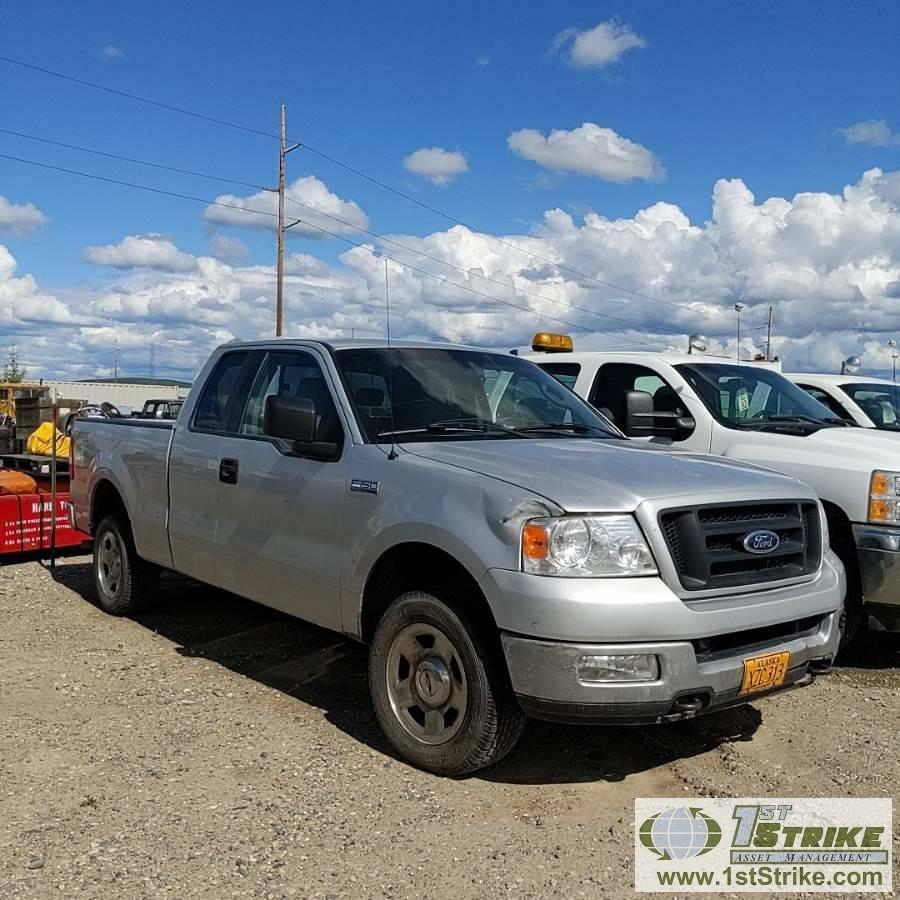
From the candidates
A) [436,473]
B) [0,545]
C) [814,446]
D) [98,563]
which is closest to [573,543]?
[436,473]

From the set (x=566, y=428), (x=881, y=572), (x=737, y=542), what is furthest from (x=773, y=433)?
(x=737, y=542)

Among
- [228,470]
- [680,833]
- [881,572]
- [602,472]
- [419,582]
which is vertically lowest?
[680,833]

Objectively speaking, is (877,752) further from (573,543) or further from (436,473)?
(436,473)

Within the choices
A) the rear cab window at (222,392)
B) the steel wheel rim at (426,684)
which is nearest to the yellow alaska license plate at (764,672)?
the steel wheel rim at (426,684)

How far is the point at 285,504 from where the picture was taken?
4996mm

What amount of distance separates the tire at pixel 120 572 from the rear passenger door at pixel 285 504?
5.56 ft

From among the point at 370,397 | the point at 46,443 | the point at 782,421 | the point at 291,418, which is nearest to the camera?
the point at 291,418

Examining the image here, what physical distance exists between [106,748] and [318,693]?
1.21m

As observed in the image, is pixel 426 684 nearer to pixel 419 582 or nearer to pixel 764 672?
pixel 419 582

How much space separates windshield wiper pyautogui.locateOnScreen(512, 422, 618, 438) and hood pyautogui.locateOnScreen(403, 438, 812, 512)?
0.20 metres

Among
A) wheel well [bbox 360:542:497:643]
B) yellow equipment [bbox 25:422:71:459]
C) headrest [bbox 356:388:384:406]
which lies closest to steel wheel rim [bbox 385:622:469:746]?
wheel well [bbox 360:542:497:643]

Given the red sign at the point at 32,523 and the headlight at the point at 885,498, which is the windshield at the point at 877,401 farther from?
the red sign at the point at 32,523

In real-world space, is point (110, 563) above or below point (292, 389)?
below

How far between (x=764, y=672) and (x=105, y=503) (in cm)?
505
